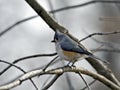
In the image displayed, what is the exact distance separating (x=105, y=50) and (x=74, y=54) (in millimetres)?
470

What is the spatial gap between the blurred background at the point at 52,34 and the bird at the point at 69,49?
36cm

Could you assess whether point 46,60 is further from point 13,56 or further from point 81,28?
point 81,28

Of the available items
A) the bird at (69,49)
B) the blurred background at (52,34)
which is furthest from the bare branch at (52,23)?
the blurred background at (52,34)

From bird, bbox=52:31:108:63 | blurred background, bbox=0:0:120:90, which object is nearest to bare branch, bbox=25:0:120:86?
bird, bbox=52:31:108:63

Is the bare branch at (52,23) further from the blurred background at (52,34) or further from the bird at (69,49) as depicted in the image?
the blurred background at (52,34)

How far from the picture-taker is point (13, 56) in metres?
1.50

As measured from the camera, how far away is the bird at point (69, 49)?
104 centimetres

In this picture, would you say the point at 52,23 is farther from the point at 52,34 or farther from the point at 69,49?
the point at 52,34

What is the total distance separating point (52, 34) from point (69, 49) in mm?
517

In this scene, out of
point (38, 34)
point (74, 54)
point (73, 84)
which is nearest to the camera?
point (74, 54)

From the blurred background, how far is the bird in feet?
1.20

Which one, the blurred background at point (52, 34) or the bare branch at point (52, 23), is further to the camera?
the blurred background at point (52, 34)

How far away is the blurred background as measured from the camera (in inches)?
58.4

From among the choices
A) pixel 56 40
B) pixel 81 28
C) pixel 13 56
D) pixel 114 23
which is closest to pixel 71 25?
pixel 81 28
